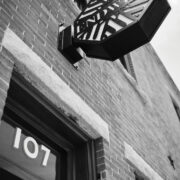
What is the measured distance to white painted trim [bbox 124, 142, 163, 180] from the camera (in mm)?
4098

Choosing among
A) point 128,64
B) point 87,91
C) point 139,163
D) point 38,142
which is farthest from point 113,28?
point 128,64

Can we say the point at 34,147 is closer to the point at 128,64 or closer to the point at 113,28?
the point at 113,28

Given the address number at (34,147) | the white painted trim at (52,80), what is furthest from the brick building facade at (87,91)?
the address number at (34,147)

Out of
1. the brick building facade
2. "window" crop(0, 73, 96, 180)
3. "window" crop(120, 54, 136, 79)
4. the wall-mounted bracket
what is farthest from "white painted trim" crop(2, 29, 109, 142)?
"window" crop(120, 54, 136, 79)

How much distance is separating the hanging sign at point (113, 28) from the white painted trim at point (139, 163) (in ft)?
4.80

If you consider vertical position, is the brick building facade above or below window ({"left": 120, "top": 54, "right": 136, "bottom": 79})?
above

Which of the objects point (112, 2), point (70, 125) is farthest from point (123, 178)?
point (112, 2)

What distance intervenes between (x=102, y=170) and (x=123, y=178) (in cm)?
48

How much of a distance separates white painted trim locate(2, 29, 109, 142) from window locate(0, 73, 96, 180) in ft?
0.50

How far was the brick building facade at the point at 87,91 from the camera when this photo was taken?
2818mm

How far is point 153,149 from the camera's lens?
5.27m

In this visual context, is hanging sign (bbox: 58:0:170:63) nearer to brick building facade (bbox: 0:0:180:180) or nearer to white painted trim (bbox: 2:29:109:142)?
brick building facade (bbox: 0:0:180:180)

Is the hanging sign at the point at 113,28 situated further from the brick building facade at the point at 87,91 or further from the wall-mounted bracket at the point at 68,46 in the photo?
the brick building facade at the point at 87,91

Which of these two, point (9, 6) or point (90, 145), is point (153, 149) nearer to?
point (90, 145)
